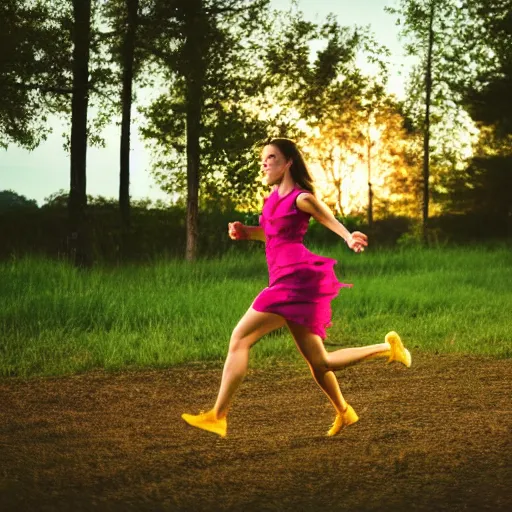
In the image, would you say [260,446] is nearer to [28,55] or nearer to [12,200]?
[28,55]

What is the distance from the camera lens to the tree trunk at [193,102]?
17.9m

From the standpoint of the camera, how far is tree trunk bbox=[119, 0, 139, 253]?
18.3 m

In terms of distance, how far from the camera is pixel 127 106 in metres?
20.0

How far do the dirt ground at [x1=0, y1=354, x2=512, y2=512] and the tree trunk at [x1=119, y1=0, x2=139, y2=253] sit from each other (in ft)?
36.8

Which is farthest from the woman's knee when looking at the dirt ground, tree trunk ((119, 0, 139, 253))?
tree trunk ((119, 0, 139, 253))

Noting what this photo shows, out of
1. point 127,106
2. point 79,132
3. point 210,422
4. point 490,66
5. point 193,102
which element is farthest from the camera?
point 490,66

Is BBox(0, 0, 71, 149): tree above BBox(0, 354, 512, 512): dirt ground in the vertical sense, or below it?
above

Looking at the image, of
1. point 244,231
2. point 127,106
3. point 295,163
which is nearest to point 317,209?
point 295,163

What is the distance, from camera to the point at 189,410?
736 centimetres

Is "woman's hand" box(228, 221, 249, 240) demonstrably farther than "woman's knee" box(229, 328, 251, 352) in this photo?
Yes

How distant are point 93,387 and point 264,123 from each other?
11137 millimetres

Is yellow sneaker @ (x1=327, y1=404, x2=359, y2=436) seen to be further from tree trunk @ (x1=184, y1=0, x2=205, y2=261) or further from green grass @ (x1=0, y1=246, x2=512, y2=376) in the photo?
tree trunk @ (x1=184, y1=0, x2=205, y2=261)

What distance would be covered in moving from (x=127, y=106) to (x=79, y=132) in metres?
2.75

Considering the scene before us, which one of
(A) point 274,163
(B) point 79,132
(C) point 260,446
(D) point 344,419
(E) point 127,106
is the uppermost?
(E) point 127,106
